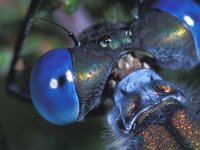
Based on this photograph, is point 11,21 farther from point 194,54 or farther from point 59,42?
point 194,54

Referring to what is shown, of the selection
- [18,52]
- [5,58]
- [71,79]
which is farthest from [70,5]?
[71,79]

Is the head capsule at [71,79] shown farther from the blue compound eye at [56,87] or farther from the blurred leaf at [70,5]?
the blurred leaf at [70,5]

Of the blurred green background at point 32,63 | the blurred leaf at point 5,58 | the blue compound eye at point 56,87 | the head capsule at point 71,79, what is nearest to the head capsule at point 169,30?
the head capsule at point 71,79

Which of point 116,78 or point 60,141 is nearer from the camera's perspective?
point 116,78

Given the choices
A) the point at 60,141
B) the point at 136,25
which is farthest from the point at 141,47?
the point at 60,141

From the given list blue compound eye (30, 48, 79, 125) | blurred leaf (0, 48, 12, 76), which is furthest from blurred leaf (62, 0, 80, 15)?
blue compound eye (30, 48, 79, 125)

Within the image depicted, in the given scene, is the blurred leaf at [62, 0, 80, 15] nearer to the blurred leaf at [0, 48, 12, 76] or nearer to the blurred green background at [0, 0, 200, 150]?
the blurred green background at [0, 0, 200, 150]
